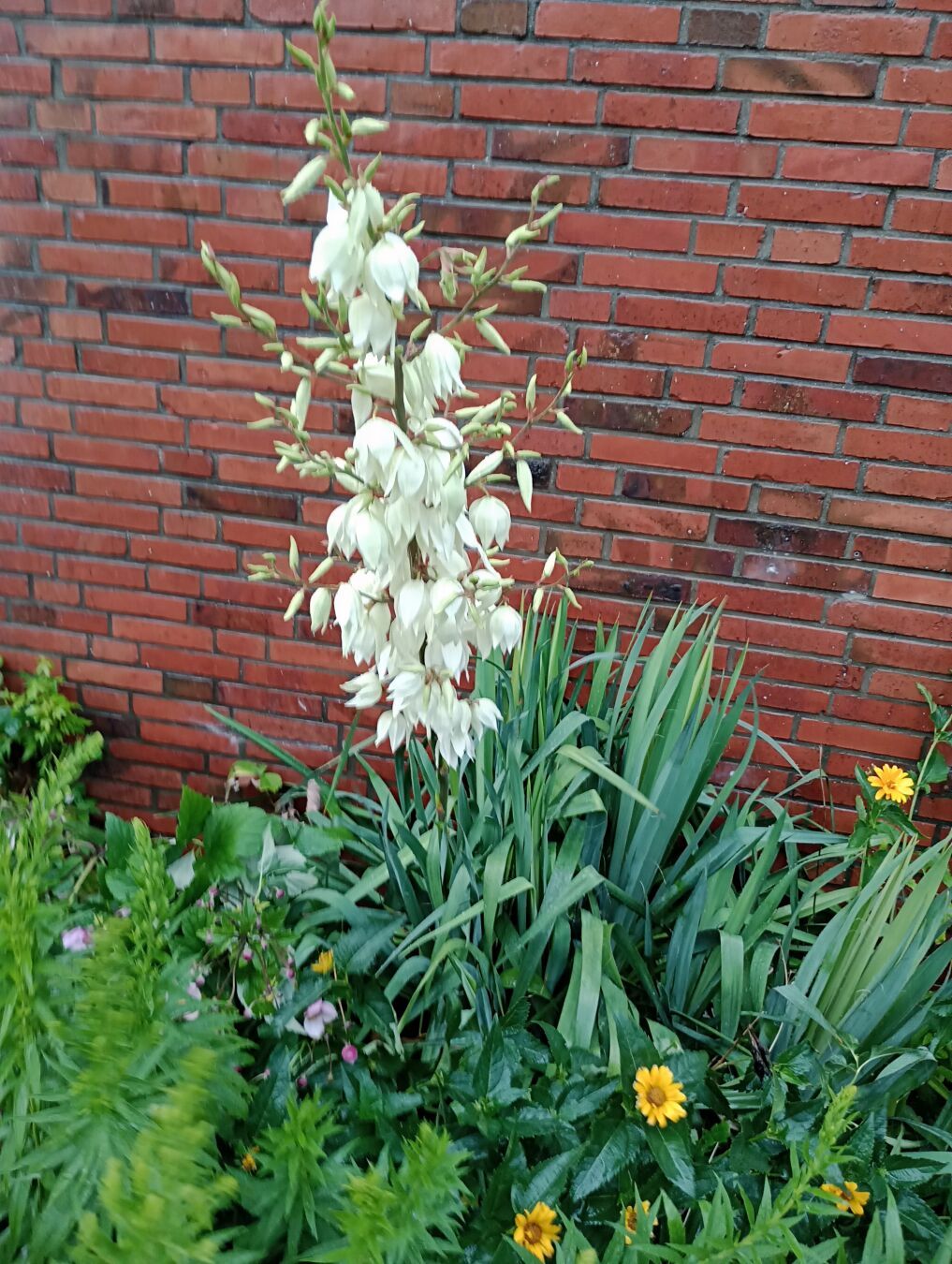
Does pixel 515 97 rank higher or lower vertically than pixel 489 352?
higher

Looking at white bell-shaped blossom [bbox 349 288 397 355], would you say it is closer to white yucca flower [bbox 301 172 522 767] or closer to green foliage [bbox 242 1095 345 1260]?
white yucca flower [bbox 301 172 522 767]

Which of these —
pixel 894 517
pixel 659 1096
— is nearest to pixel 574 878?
pixel 659 1096

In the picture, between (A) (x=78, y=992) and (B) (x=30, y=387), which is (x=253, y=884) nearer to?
(A) (x=78, y=992)

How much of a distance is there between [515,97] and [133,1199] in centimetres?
200

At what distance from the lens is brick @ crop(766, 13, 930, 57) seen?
160 centimetres

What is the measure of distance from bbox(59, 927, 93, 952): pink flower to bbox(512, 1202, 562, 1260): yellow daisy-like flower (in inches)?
33.6

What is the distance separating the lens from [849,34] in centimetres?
162

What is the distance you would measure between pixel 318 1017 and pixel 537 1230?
1.66 ft

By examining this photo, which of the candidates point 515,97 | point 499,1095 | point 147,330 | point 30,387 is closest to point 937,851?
point 499,1095

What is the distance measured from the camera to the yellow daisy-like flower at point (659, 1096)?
3.73 ft

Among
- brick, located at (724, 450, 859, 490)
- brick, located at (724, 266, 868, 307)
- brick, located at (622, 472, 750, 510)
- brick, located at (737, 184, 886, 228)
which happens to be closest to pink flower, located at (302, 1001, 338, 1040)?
brick, located at (622, 472, 750, 510)

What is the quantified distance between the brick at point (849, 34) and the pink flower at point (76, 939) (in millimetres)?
2204

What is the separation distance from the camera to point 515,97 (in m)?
1.75

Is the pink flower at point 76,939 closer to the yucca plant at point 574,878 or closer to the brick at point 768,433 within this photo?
the yucca plant at point 574,878
